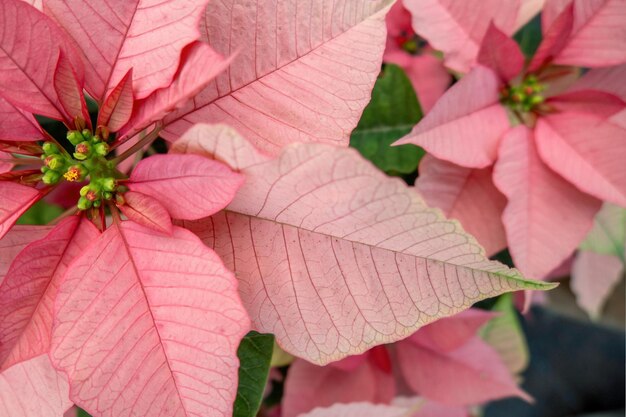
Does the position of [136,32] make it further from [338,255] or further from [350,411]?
[350,411]

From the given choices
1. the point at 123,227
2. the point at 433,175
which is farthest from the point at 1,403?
the point at 433,175

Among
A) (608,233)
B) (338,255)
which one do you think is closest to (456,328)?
(608,233)

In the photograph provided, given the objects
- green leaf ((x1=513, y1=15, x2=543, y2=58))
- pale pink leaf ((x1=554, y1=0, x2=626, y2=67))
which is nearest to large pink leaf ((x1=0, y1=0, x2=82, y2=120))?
pale pink leaf ((x1=554, y1=0, x2=626, y2=67))

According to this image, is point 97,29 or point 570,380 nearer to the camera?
point 97,29

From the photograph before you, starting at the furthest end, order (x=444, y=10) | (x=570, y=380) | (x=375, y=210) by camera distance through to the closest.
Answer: (x=570, y=380) < (x=444, y=10) < (x=375, y=210)

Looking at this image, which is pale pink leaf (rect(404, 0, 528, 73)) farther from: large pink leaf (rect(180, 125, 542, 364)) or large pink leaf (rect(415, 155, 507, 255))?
large pink leaf (rect(180, 125, 542, 364))

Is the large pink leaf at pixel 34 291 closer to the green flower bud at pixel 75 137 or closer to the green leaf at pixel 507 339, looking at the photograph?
the green flower bud at pixel 75 137

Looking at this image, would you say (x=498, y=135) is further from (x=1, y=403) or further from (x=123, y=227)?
(x=1, y=403)
